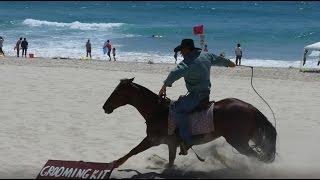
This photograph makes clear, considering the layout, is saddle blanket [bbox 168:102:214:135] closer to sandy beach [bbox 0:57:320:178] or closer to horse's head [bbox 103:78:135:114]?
sandy beach [bbox 0:57:320:178]

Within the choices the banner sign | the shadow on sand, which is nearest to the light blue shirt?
the shadow on sand

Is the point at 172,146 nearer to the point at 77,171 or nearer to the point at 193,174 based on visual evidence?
the point at 193,174

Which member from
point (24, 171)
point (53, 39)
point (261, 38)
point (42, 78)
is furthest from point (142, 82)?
point (261, 38)

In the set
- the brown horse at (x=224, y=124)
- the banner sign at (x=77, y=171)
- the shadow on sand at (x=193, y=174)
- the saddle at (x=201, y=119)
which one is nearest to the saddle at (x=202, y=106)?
the saddle at (x=201, y=119)

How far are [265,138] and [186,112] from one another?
3.75 ft

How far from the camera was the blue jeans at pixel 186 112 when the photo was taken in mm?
8367

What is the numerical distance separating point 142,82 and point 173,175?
12.4 metres

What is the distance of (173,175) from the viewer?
8.44 m

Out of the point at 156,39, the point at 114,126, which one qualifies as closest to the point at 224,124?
the point at 114,126

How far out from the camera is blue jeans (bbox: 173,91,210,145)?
8.37 m

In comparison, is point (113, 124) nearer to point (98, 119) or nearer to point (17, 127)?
point (98, 119)

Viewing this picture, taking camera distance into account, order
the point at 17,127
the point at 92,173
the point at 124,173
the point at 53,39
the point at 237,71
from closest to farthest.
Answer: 1. the point at 92,173
2. the point at 124,173
3. the point at 17,127
4. the point at 237,71
5. the point at 53,39

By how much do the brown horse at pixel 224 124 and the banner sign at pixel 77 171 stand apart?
0.99 ft

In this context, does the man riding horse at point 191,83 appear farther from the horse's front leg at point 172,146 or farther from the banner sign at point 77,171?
the banner sign at point 77,171
